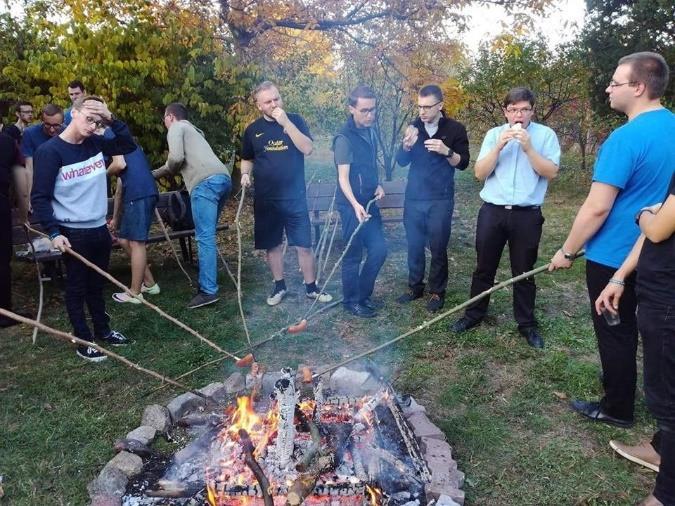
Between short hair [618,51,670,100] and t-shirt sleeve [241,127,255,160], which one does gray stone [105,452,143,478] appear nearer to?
t-shirt sleeve [241,127,255,160]

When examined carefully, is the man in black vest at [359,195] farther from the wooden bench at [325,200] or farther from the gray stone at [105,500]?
the gray stone at [105,500]

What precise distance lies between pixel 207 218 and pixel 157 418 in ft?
8.23

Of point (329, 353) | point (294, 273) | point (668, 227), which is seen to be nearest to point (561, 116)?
point (294, 273)

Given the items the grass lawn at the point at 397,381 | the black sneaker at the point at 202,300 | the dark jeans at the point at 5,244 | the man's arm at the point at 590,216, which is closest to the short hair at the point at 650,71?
the man's arm at the point at 590,216

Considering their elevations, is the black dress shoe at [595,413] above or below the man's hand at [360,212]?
below

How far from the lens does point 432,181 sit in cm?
504

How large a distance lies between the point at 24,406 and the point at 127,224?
2.09m

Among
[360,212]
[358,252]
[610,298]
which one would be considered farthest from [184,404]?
[610,298]

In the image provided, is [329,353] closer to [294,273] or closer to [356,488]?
[356,488]

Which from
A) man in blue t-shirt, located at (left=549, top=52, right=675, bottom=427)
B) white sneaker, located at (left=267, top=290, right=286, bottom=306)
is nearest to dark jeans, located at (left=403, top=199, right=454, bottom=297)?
white sneaker, located at (left=267, top=290, right=286, bottom=306)

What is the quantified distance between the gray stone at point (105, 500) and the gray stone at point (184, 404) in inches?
29.4

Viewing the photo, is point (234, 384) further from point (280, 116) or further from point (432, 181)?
point (432, 181)

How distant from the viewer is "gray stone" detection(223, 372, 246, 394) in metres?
3.66

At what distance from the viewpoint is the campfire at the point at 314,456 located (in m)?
2.64
